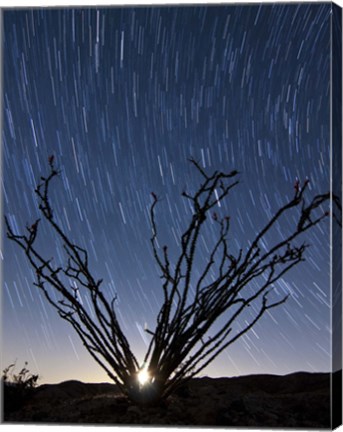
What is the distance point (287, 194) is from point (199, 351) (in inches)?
40.2

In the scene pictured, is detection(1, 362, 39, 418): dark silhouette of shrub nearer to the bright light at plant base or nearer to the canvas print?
the canvas print

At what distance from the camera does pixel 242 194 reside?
534cm

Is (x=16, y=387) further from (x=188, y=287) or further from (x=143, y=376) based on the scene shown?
(x=188, y=287)

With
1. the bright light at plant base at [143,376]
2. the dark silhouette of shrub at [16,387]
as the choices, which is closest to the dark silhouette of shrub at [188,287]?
the bright light at plant base at [143,376]

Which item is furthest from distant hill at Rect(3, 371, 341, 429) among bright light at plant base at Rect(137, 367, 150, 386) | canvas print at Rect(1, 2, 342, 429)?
bright light at plant base at Rect(137, 367, 150, 386)

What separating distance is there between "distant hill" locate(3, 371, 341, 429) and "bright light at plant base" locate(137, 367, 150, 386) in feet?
0.45

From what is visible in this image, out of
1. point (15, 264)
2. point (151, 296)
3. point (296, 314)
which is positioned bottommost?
point (296, 314)

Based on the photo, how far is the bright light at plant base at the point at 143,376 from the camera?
5.56 meters

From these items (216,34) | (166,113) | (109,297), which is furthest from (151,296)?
(216,34)

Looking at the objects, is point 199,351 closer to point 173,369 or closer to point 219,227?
point 173,369

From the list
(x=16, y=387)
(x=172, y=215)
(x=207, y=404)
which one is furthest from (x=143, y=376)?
(x=172, y=215)

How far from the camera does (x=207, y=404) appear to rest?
17.6 feet

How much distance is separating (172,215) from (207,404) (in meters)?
1.07

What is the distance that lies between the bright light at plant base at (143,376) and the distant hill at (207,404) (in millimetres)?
139
